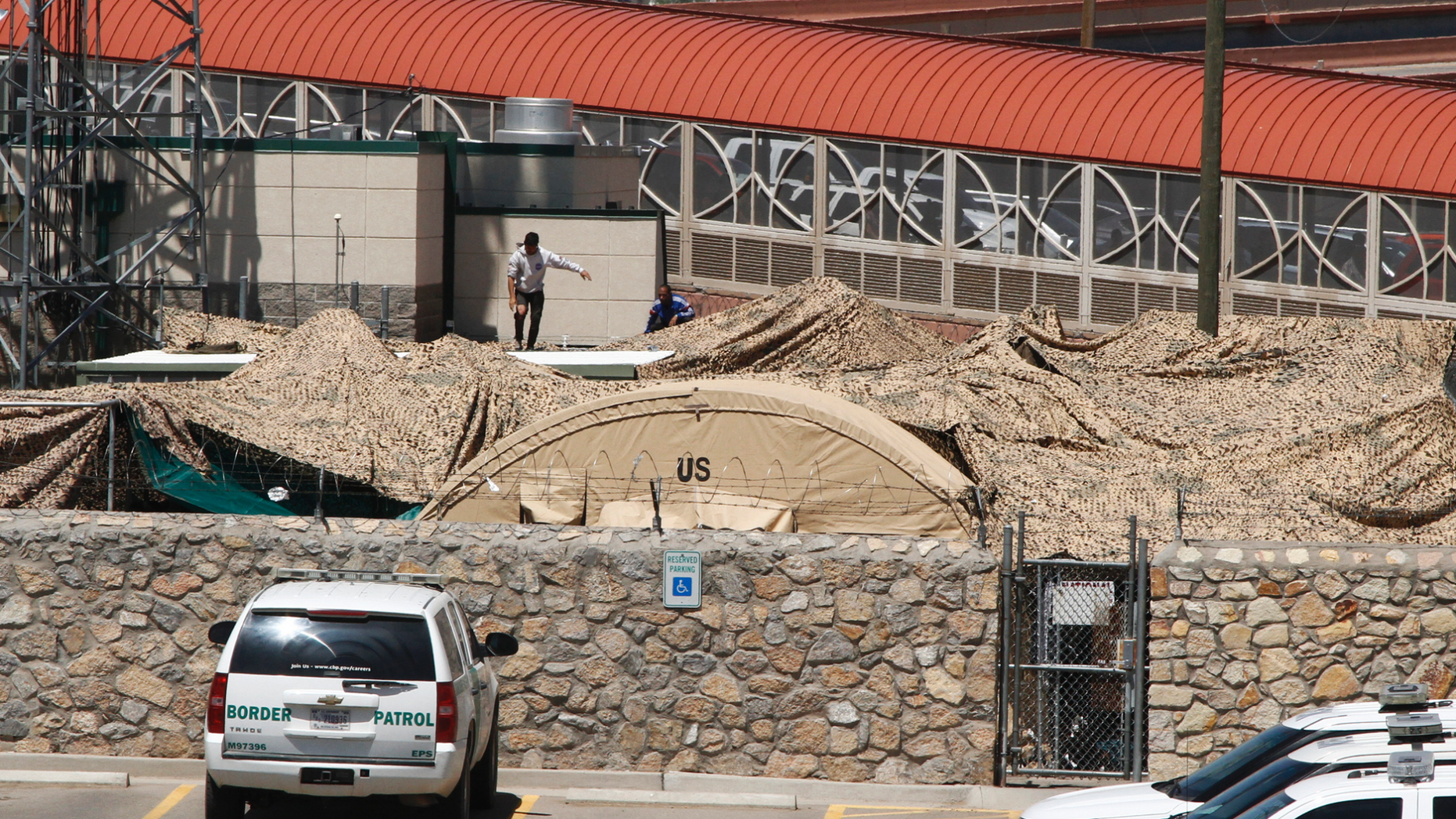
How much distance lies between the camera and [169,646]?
11359 millimetres

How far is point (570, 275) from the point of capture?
24578 mm

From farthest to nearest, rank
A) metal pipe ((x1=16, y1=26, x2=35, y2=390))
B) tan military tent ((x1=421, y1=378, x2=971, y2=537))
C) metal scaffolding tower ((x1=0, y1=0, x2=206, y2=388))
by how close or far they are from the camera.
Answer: metal scaffolding tower ((x1=0, y1=0, x2=206, y2=388)) < metal pipe ((x1=16, y1=26, x2=35, y2=390)) < tan military tent ((x1=421, y1=378, x2=971, y2=537))

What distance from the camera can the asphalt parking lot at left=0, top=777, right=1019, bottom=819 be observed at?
33.5 ft

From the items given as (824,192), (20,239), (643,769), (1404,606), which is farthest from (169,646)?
(824,192)

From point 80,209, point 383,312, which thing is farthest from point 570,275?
point 80,209

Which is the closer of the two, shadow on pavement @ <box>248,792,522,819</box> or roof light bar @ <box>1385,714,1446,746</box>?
roof light bar @ <box>1385,714,1446,746</box>

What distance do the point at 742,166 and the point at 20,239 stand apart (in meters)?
11.5

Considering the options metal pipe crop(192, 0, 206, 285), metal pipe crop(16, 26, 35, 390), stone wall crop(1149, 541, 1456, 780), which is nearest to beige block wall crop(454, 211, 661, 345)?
metal pipe crop(192, 0, 206, 285)

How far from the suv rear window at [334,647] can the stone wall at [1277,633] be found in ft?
16.4

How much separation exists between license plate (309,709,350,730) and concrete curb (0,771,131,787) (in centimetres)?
282

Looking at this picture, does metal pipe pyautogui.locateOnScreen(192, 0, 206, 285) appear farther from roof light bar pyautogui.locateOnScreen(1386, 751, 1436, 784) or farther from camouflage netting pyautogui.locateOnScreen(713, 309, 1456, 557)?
roof light bar pyautogui.locateOnScreen(1386, 751, 1436, 784)

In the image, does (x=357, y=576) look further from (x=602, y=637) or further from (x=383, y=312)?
(x=383, y=312)

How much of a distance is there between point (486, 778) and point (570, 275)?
49.2 ft

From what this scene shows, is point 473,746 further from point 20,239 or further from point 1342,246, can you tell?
point 1342,246
